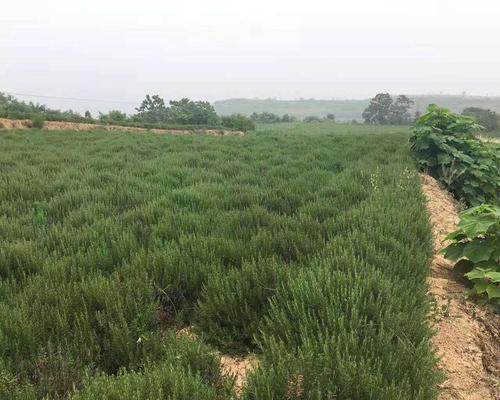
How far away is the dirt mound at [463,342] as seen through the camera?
2.47 m

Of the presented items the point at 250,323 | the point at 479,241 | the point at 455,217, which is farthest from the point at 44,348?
the point at 455,217

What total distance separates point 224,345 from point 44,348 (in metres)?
1.05

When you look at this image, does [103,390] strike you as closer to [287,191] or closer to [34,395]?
[34,395]

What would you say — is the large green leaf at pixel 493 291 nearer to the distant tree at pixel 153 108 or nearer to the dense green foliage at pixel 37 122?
the dense green foliage at pixel 37 122

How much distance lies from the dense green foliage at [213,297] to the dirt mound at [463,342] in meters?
0.35

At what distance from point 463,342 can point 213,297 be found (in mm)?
1840

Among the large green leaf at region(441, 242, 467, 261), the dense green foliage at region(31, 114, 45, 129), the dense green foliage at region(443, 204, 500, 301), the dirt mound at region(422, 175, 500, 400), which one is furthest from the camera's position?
the dense green foliage at region(31, 114, 45, 129)

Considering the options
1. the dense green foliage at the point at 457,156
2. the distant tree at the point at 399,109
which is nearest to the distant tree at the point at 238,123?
the dense green foliage at the point at 457,156

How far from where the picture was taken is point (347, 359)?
75.7 inches

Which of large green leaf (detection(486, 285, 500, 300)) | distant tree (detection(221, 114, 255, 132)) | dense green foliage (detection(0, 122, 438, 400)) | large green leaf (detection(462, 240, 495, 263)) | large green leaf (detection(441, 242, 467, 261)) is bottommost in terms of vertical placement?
large green leaf (detection(486, 285, 500, 300))

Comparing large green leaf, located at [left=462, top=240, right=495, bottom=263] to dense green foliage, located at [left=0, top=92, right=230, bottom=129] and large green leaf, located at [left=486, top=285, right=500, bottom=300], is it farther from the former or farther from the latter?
dense green foliage, located at [left=0, top=92, right=230, bottom=129]

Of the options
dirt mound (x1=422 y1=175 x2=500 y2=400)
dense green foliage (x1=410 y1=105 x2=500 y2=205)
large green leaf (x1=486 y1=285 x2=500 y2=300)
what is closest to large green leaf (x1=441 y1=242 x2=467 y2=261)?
dirt mound (x1=422 y1=175 x2=500 y2=400)

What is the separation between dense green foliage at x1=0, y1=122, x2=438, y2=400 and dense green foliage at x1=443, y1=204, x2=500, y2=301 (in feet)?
1.21

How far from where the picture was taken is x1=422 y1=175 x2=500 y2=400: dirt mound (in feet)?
8.11
